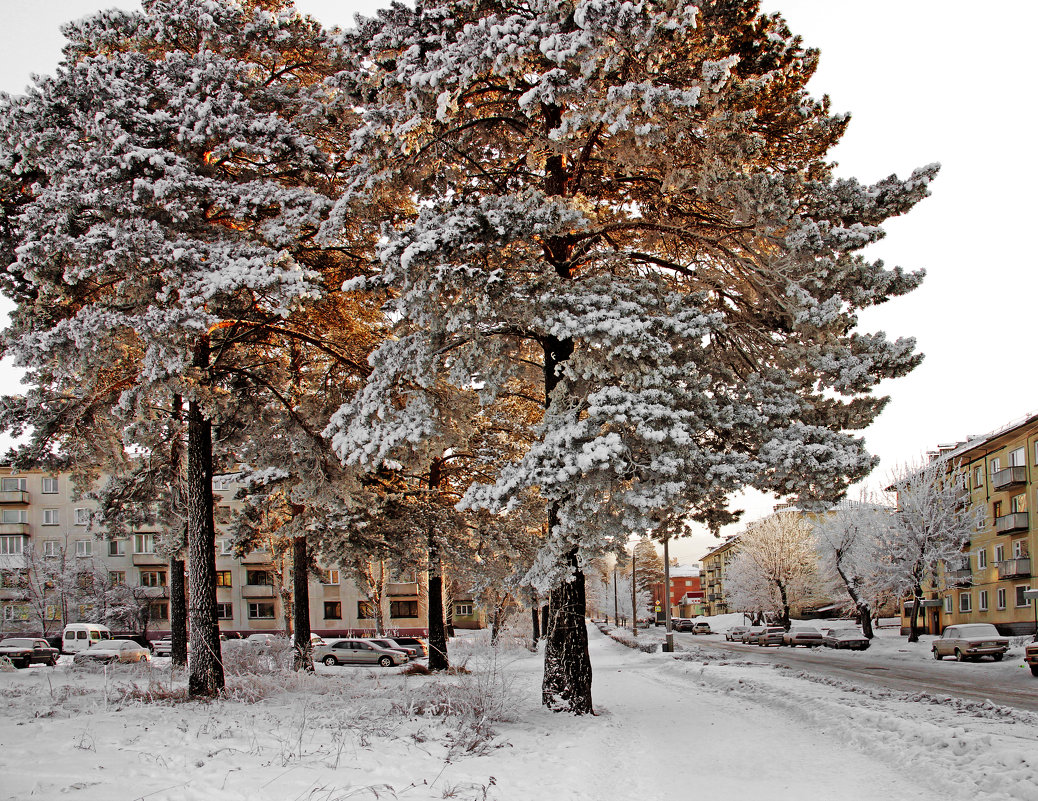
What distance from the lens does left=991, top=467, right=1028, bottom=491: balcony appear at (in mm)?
39750

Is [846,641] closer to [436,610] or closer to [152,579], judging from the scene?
[436,610]

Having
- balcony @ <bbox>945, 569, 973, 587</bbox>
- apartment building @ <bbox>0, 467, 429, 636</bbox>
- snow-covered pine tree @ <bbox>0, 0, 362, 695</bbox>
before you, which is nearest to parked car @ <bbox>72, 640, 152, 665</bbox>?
apartment building @ <bbox>0, 467, 429, 636</bbox>

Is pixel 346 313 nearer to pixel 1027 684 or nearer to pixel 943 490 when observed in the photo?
pixel 1027 684

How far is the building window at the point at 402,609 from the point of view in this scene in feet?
200

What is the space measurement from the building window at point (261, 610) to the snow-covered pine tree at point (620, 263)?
51668 millimetres

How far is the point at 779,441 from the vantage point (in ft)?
33.3

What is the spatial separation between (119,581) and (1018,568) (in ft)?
199

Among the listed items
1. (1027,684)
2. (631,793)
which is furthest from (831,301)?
(1027,684)

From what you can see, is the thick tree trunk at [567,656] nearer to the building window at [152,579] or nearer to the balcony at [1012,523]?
the balcony at [1012,523]

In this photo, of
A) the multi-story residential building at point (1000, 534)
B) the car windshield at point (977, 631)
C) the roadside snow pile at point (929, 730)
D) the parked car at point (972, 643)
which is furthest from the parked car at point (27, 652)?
the multi-story residential building at point (1000, 534)

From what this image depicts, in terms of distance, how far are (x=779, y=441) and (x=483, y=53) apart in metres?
6.74

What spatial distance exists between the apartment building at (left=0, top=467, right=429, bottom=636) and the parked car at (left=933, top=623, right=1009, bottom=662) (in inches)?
1344

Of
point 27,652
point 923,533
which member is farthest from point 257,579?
point 923,533

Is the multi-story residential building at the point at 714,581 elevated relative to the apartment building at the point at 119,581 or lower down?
lower down
